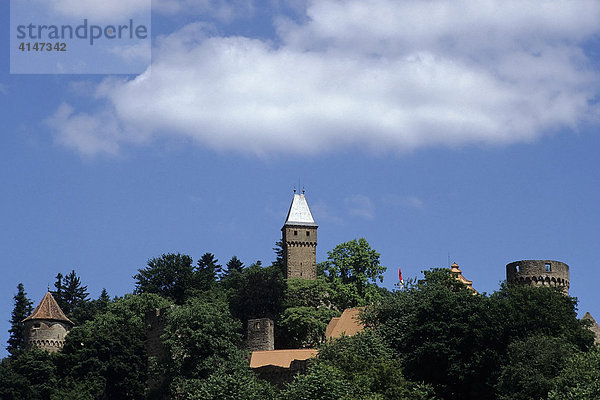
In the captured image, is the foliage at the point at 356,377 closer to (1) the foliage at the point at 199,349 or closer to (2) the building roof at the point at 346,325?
(1) the foliage at the point at 199,349

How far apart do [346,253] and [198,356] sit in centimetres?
2738

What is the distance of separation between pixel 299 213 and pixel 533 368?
50.4 meters

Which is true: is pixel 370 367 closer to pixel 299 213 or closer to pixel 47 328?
pixel 47 328

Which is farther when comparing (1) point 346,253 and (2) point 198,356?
(1) point 346,253

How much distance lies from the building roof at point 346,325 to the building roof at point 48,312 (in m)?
21.8

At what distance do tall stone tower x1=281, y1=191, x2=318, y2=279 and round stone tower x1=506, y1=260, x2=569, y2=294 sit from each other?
28752 millimetres

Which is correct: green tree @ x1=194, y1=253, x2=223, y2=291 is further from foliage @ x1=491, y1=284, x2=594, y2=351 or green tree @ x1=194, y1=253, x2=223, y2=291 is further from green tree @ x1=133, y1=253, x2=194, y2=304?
foliage @ x1=491, y1=284, x2=594, y2=351

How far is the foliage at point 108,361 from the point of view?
69438mm

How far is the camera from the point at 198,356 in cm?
6306

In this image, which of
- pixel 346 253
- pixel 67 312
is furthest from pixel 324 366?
pixel 67 312

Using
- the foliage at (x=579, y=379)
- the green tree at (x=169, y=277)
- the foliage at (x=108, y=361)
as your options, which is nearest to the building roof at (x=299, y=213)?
the green tree at (x=169, y=277)

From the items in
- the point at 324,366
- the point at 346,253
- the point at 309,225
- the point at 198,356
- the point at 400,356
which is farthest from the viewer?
the point at 309,225

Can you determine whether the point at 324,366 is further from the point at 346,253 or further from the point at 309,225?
the point at 309,225

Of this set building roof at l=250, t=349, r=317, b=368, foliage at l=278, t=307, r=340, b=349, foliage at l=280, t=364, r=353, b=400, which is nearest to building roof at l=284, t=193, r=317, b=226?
foliage at l=278, t=307, r=340, b=349
